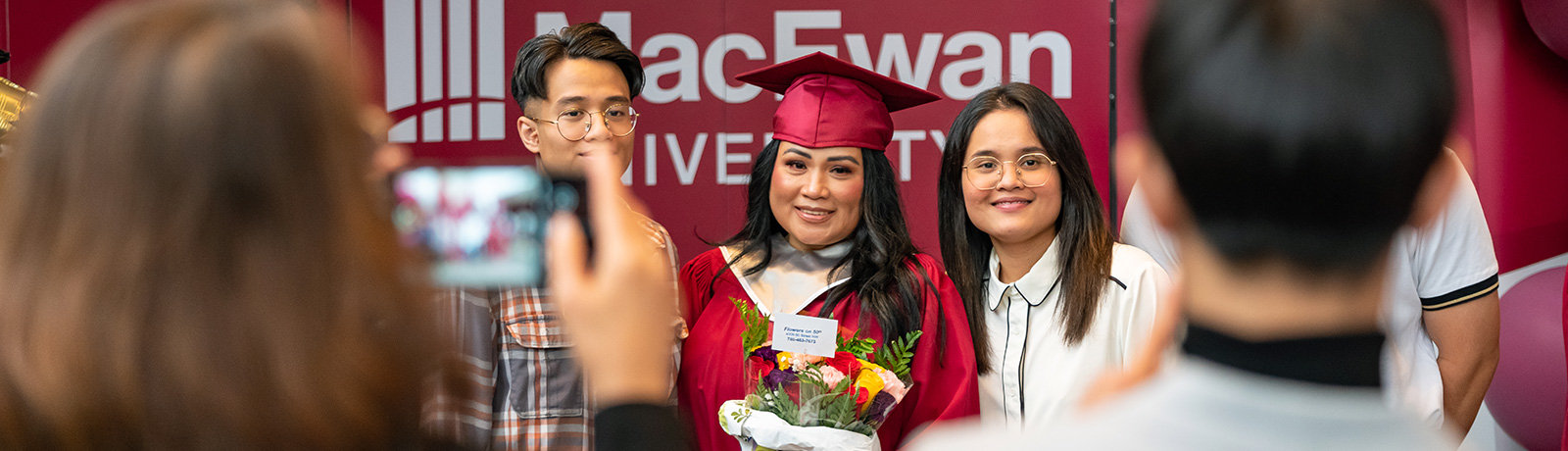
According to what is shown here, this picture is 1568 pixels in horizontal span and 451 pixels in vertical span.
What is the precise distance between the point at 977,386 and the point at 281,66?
2.02m

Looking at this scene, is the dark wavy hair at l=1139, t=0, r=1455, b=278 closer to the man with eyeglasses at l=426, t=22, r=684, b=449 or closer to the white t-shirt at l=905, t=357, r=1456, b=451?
the white t-shirt at l=905, t=357, r=1456, b=451

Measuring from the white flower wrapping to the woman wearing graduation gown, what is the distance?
0.23 meters

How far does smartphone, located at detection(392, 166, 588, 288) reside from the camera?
133 cm

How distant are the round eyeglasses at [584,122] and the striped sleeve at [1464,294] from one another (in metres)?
1.98

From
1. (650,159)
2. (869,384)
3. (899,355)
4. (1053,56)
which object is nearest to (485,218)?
(869,384)

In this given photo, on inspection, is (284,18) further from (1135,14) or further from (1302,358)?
(1135,14)

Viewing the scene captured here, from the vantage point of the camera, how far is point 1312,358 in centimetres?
69

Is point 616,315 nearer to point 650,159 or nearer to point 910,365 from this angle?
point 910,365

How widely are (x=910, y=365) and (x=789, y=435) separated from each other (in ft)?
1.30

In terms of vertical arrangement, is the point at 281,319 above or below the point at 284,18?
below

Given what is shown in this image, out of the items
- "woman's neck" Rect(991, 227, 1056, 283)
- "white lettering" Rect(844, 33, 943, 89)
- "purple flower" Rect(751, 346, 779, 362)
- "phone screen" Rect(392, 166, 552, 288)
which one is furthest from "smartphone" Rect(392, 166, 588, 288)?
"white lettering" Rect(844, 33, 943, 89)

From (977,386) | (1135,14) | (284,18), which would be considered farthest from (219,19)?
(1135,14)

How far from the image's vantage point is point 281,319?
720 mm

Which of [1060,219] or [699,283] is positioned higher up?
[1060,219]
